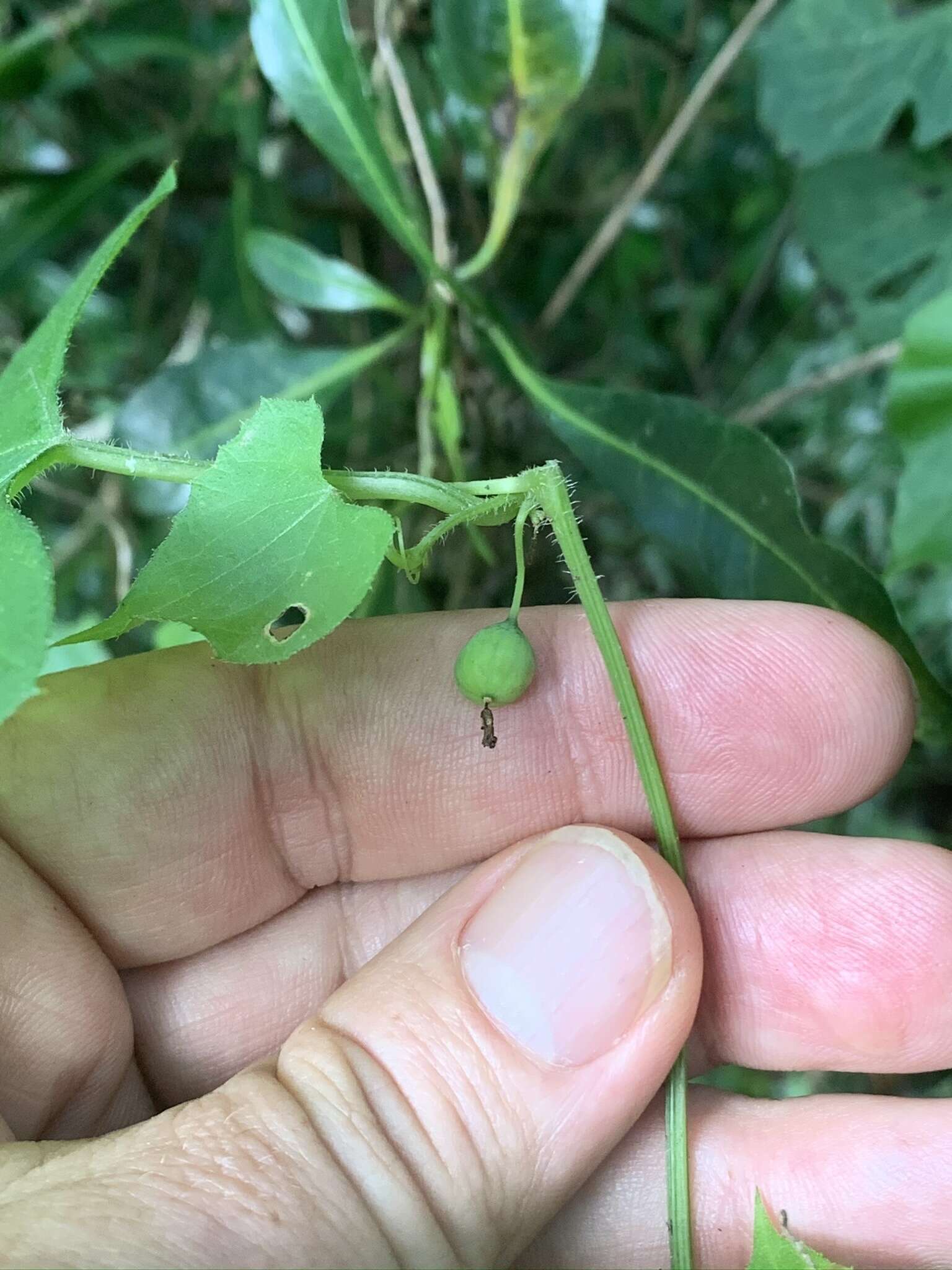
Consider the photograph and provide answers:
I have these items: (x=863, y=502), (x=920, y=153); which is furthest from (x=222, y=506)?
(x=863, y=502)

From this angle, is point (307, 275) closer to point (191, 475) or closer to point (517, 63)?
point (517, 63)

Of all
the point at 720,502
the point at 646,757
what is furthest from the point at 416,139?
A: the point at 646,757

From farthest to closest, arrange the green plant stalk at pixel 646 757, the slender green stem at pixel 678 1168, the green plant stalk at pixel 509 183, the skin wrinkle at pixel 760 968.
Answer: the green plant stalk at pixel 509 183 → the skin wrinkle at pixel 760 968 → the slender green stem at pixel 678 1168 → the green plant stalk at pixel 646 757

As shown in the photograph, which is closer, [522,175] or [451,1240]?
[451,1240]

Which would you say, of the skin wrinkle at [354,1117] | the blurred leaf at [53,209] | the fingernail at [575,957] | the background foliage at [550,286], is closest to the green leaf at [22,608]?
the background foliage at [550,286]

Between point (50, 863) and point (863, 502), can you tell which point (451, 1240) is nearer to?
point (50, 863)

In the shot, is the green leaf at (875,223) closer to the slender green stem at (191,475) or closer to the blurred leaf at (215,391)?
the blurred leaf at (215,391)

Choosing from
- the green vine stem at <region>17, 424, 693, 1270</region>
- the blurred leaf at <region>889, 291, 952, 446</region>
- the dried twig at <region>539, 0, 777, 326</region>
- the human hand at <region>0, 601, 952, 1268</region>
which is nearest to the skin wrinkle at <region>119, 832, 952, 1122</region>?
the human hand at <region>0, 601, 952, 1268</region>
